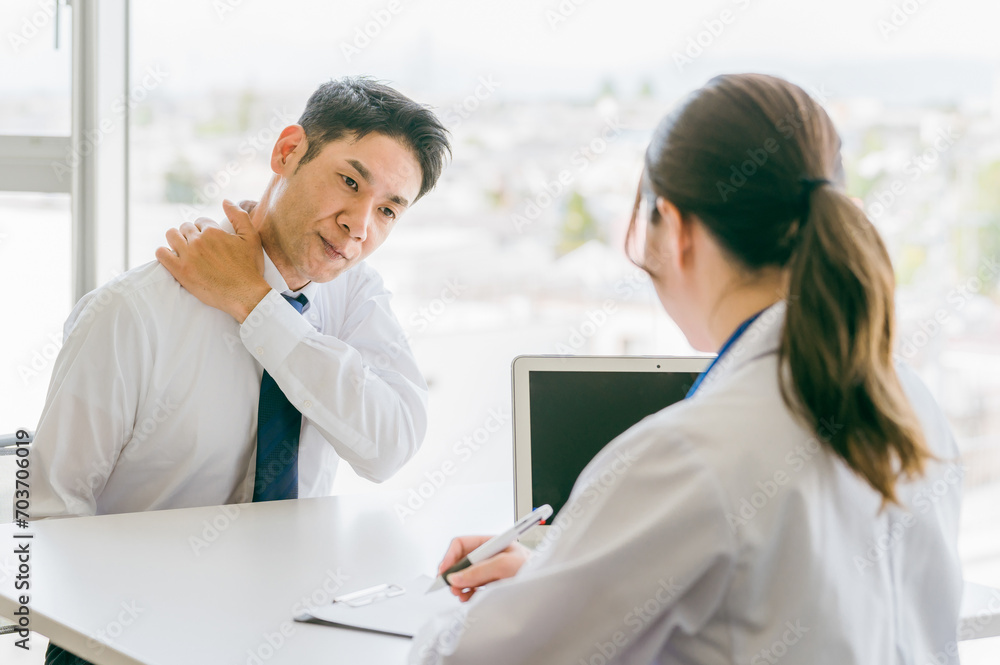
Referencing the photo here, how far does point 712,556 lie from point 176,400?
1.19m

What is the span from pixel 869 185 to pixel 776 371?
7.35 ft

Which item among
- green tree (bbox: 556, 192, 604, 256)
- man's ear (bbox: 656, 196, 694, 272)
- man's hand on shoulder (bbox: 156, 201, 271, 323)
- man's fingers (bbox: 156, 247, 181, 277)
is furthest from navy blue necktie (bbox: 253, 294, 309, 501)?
green tree (bbox: 556, 192, 604, 256)

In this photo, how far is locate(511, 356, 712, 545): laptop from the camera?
1441mm

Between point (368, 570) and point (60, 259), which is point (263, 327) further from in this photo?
point (60, 259)

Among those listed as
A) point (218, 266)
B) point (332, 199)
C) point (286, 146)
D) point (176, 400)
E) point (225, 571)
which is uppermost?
point (286, 146)

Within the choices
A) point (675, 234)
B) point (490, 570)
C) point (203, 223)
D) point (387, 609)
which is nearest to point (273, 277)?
point (203, 223)

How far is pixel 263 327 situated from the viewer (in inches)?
61.4

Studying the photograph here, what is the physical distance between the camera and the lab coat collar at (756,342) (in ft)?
2.49

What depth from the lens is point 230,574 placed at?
1.21 metres

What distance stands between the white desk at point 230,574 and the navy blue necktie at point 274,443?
0.19 feet

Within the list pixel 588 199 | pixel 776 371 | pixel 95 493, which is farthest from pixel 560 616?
pixel 588 199

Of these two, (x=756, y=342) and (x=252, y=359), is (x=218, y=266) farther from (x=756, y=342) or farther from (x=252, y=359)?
(x=756, y=342)

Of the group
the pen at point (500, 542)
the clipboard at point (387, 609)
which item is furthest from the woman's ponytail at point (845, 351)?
the clipboard at point (387, 609)

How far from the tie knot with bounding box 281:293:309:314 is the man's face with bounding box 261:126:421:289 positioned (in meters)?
0.05
